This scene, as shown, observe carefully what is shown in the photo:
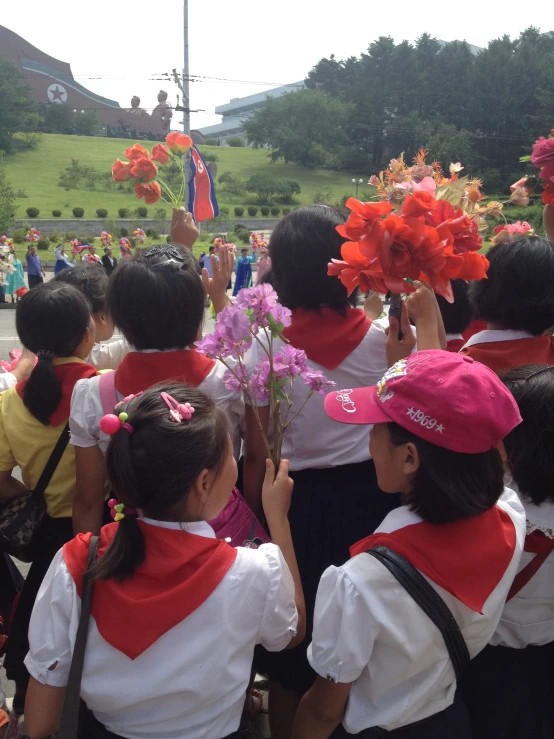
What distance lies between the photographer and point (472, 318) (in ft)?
8.60

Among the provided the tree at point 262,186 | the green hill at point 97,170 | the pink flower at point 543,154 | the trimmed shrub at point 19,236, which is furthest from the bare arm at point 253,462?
the tree at point 262,186

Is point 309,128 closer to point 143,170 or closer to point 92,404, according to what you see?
point 143,170

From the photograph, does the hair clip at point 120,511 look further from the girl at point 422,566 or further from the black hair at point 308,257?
the black hair at point 308,257

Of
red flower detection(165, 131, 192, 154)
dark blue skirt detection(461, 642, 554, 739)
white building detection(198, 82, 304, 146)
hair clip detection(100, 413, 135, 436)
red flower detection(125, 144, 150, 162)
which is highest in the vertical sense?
white building detection(198, 82, 304, 146)

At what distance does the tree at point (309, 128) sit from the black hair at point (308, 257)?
59.4m

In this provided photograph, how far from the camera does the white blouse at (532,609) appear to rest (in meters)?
1.51

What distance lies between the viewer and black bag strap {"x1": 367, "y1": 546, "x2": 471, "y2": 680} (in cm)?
125

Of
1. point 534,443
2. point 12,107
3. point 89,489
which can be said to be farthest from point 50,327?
point 12,107

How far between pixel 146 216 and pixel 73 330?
37.3m

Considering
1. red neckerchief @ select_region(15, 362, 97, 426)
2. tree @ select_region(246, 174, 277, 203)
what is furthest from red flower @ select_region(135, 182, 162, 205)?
tree @ select_region(246, 174, 277, 203)

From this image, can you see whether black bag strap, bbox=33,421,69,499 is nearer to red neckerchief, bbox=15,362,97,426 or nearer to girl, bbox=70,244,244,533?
red neckerchief, bbox=15,362,97,426

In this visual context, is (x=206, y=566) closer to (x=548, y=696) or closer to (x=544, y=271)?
(x=548, y=696)

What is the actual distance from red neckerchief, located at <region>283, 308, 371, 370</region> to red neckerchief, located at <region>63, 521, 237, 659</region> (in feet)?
2.28

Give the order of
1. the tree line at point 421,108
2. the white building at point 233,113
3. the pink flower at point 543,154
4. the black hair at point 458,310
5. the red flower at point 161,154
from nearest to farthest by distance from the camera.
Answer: the pink flower at point 543,154
the black hair at point 458,310
the red flower at point 161,154
the tree line at point 421,108
the white building at point 233,113
